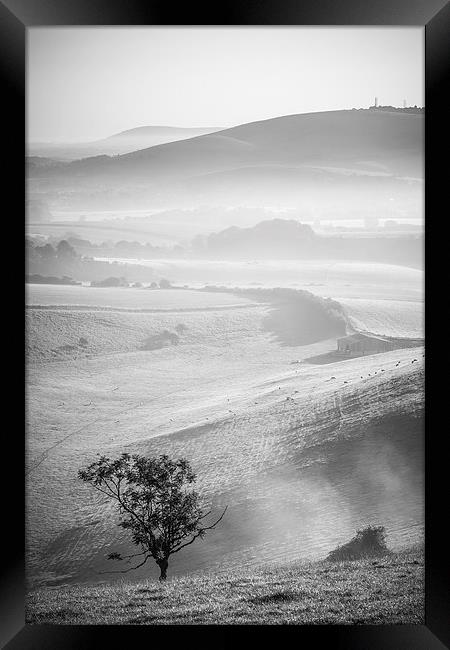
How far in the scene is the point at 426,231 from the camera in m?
3.68

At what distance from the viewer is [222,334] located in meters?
4.16

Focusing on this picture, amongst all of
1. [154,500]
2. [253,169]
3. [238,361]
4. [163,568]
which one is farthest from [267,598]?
[253,169]

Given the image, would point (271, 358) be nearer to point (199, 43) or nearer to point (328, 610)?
point (328, 610)

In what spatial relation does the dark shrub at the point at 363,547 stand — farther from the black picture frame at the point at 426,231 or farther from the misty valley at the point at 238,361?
the black picture frame at the point at 426,231

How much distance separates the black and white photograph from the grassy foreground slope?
14 millimetres

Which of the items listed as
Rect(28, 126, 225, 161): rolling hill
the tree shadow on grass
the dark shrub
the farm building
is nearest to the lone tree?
the dark shrub

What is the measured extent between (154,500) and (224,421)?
0.65 meters

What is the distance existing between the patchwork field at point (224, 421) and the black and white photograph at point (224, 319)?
0.01 metres

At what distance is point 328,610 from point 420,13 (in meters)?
3.49

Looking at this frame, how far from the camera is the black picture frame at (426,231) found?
3580 mm

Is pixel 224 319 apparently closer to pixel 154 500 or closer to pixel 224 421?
pixel 224 421

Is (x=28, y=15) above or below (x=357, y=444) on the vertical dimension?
above

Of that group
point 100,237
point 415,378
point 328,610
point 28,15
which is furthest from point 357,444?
point 28,15

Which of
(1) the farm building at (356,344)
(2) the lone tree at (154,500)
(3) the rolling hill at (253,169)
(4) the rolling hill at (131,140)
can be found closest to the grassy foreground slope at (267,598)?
(2) the lone tree at (154,500)
